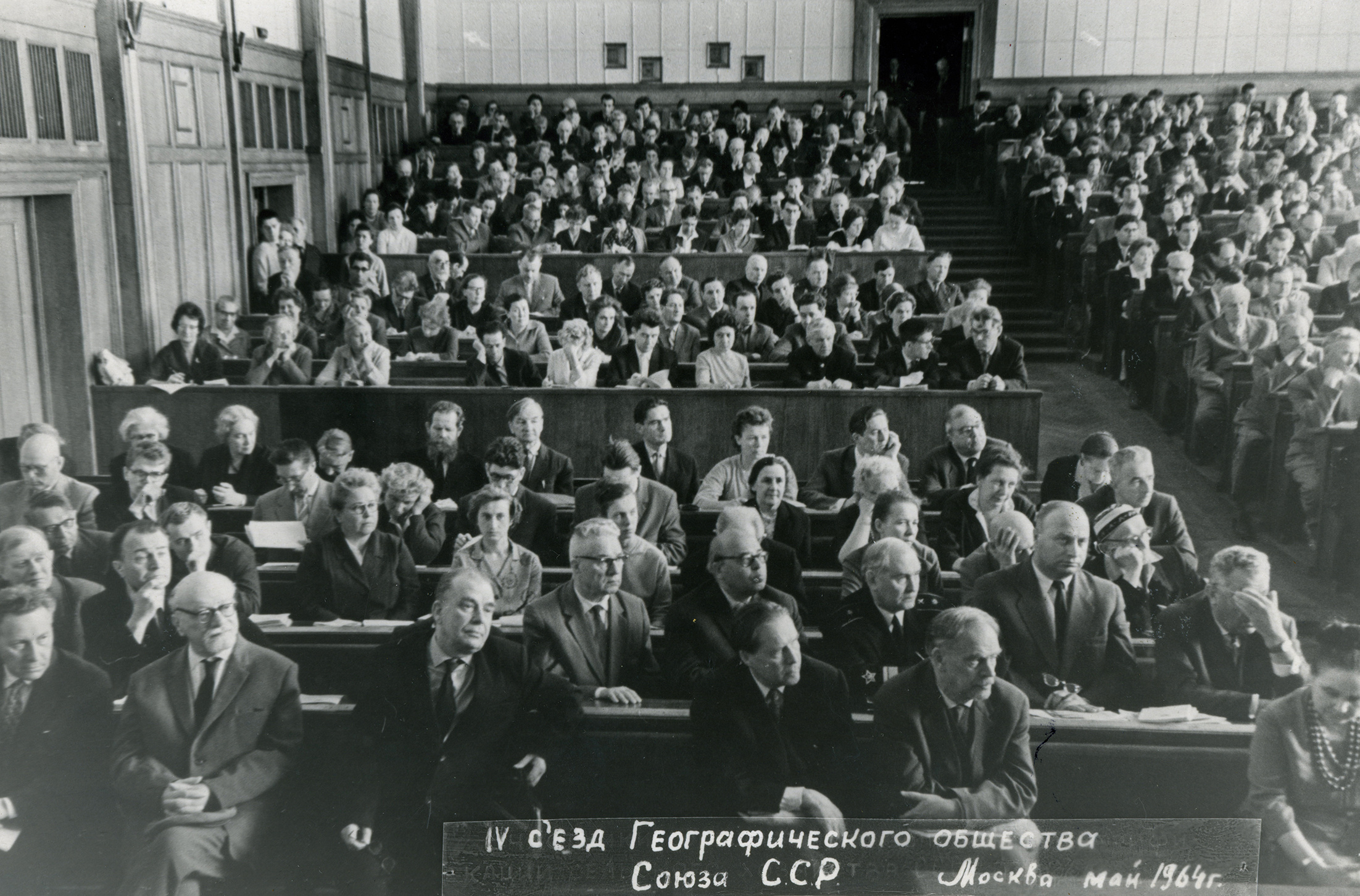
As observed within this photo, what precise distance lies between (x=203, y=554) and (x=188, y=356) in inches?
101

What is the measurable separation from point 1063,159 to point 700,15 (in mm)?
3776

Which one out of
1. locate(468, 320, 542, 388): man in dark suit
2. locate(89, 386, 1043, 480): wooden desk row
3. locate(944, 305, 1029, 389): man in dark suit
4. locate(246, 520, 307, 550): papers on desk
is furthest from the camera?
locate(468, 320, 542, 388): man in dark suit

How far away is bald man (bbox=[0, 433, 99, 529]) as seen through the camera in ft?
13.1

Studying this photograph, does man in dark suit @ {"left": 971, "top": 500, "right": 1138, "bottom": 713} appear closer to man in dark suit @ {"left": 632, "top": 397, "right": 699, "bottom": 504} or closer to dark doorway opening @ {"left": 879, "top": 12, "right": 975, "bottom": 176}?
man in dark suit @ {"left": 632, "top": 397, "right": 699, "bottom": 504}

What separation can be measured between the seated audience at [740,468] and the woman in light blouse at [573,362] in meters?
1.23

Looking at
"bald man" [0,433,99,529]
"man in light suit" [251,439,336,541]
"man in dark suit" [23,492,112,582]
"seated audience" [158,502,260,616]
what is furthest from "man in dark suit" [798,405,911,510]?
"bald man" [0,433,99,529]

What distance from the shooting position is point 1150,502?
4.02m

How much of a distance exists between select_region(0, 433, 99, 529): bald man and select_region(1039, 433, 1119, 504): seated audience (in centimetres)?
354

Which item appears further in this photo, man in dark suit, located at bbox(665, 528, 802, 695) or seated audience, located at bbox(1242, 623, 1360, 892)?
man in dark suit, located at bbox(665, 528, 802, 695)

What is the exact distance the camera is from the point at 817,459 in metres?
5.39

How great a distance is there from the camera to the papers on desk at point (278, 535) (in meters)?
4.09

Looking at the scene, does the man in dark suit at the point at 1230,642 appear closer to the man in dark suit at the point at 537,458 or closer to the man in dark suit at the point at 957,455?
the man in dark suit at the point at 957,455

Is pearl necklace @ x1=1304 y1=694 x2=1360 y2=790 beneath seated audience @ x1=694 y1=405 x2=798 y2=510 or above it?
beneath

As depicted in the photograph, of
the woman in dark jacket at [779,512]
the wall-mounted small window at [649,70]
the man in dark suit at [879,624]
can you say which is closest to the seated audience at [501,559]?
the woman in dark jacket at [779,512]
